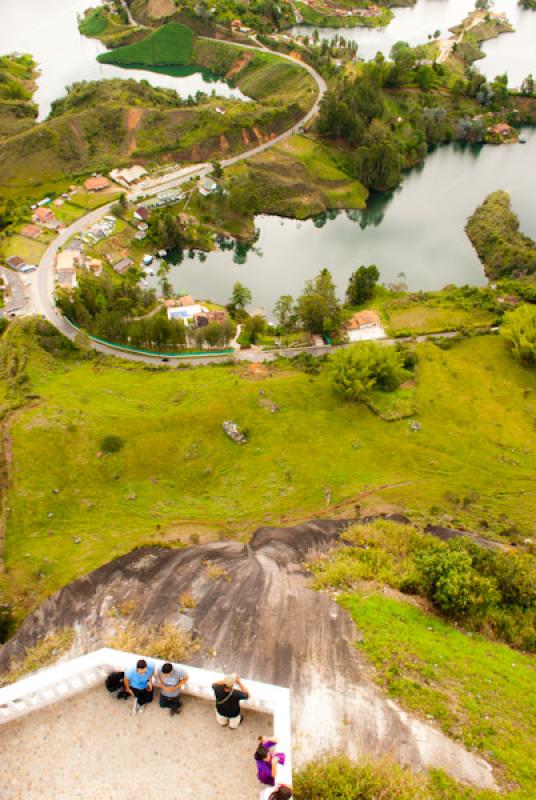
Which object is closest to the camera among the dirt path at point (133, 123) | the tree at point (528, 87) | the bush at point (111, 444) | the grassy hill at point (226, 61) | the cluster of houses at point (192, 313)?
the bush at point (111, 444)

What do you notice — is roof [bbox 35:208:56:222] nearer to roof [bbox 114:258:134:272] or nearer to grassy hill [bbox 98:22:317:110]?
roof [bbox 114:258:134:272]

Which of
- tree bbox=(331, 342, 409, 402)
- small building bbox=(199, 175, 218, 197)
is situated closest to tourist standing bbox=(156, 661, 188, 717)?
tree bbox=(331, 342, 409, 402)

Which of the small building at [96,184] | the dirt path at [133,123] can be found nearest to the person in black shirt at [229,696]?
the small building at [96,184]

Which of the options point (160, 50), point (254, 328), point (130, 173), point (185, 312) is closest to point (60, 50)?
point (160, 50)

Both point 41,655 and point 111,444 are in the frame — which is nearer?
A: point 41,655

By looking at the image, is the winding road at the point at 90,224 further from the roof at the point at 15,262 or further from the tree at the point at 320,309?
the tree at the point at 320,309

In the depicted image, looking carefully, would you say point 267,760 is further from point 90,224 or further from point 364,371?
point 90,224

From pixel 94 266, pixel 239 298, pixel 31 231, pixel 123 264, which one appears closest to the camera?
pixel 239 298
